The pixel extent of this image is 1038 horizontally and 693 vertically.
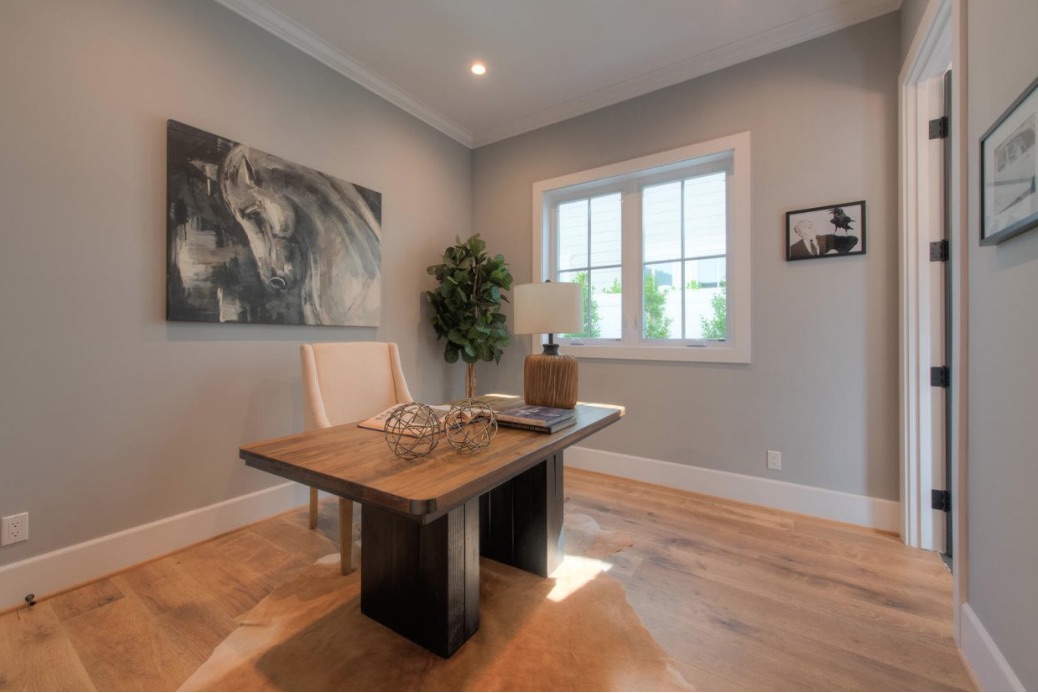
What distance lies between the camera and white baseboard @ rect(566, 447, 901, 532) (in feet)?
7.08

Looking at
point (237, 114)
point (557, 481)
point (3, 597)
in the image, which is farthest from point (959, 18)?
point (3, 597)

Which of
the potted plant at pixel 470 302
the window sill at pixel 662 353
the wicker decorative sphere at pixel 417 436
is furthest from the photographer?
the potted plant at pixel 470 302

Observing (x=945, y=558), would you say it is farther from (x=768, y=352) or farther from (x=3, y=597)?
(x=3, y=597)

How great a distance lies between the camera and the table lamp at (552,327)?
1729 millimetres

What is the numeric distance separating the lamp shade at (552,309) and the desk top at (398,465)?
47 cm

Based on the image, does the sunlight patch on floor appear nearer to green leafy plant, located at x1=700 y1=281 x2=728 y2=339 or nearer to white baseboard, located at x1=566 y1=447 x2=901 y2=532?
white baseboard, located at x1=566 y1=447 x2=901 y2=532

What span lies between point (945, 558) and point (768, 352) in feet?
3.87

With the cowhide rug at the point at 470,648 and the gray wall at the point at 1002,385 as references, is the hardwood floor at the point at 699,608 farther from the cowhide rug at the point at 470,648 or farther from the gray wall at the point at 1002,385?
the gray wall at the point at 1002,385

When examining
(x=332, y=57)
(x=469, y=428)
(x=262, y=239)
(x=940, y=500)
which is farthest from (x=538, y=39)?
(x=940, y=500)

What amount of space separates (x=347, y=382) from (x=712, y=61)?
9.44ft

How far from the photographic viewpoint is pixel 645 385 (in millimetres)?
2838

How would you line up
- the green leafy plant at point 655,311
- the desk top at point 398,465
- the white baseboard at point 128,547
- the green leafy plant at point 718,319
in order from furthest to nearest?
1. the green leafy plant at point 655,311
2. the green leafy plant at point 718,319
3. the white baseboard at point 128,547
4. the desk top at point 398,465

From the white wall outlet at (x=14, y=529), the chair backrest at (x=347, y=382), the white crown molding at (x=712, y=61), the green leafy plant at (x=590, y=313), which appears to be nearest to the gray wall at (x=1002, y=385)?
the white crown molding at (x=712, y=61)

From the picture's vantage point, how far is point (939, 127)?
1930 mm
